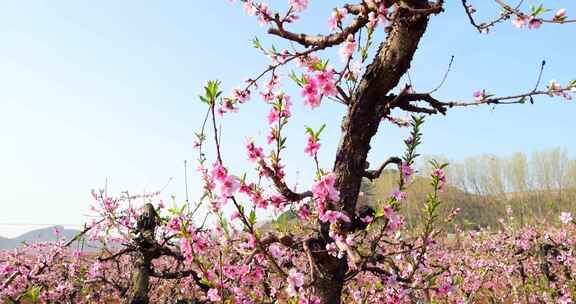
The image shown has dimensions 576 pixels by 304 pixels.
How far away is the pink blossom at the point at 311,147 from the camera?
2.05 metres

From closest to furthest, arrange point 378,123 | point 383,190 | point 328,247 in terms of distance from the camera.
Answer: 1. point 328,247
2. point 378,123
3. point 383,190

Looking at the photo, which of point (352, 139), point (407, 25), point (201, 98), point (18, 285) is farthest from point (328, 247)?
point (18, 285)

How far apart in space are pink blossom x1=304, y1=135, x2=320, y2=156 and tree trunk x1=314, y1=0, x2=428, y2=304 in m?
0.22

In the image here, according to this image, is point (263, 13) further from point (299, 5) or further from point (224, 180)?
point (224, 180)

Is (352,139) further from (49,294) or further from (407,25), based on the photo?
(49,294)

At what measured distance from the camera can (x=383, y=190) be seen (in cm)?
4422

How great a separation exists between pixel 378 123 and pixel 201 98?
37.9 inches

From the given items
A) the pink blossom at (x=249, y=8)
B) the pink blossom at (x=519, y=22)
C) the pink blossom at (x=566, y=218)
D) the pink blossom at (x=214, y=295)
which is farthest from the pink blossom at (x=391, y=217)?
the pink blossom at (x=566, y=218)

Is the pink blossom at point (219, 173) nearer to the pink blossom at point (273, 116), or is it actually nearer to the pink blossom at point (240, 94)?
the pink blossom at point (273, 116)

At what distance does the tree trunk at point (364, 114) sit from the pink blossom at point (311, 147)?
216 mm

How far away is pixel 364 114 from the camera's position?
218cm

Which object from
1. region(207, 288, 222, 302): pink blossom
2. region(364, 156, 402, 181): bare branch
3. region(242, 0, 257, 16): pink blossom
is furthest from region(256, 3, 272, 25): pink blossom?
region(207, 288, 222, 302): pink blossom

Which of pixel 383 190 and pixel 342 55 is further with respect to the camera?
pixel 383 190

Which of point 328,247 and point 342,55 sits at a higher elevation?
point 342,55
